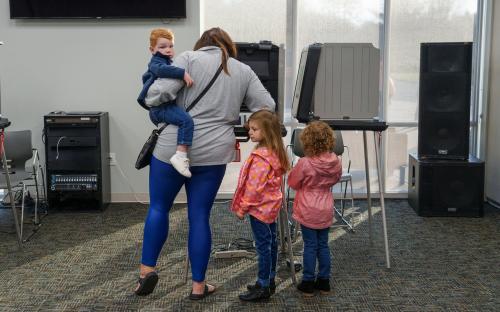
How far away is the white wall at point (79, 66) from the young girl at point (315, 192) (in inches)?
104

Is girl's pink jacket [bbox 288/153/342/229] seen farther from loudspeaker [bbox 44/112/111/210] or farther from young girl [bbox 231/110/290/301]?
loudspeaker [bbox 44/112/111/210]

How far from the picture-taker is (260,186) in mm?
3221

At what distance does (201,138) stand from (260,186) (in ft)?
1.23

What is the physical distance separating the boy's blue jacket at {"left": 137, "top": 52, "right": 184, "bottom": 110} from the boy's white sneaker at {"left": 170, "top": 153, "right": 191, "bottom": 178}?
37 centimetres

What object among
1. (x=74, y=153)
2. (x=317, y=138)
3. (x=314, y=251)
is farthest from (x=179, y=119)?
(x=74, y=153)

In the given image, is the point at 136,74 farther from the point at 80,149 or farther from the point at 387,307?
the point at 387,307

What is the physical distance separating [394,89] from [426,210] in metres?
1.28

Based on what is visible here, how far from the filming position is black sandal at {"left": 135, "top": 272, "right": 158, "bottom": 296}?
332 cm

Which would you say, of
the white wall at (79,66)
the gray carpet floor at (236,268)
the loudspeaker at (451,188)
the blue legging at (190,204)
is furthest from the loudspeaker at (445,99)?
the blue legging at (190,204)

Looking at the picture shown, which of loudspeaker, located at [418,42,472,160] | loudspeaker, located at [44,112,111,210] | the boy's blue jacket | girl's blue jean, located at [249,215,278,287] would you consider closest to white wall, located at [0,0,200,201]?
loudspeaker, located at [44,112,111,210]

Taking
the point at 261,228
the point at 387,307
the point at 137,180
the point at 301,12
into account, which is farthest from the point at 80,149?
the point at 387,307

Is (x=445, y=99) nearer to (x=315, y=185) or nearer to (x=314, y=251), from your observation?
(x=315, y=185)

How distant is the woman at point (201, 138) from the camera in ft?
10.4

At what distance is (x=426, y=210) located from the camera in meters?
5.38
